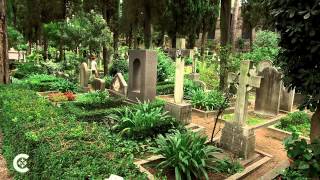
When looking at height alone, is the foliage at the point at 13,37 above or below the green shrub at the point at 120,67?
above

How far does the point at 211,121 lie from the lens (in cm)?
1001

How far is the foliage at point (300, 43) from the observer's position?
11.1 ft

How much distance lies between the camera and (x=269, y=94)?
415 inches

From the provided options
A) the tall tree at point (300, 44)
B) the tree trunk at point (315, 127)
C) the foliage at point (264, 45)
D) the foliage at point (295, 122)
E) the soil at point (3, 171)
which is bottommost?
the soil at point (3, 171)

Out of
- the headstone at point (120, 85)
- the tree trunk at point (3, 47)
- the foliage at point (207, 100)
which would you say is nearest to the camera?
the tree trunk at point (3, 47)

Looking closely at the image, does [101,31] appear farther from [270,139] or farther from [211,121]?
[270,139]

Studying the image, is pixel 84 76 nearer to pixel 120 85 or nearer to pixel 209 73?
pixel 120 85

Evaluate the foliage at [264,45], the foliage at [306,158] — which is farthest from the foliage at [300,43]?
the foliage at [264,45]

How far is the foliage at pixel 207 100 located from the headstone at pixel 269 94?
53.2 inches

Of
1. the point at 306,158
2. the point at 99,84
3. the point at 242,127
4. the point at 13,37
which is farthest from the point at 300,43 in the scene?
the point at 13,37

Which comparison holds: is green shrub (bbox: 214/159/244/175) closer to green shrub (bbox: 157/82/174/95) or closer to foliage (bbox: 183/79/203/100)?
foliage (bbox: 183/79/203/100)

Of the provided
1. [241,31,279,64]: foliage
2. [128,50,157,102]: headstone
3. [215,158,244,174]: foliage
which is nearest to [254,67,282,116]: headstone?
[128,50,157,102]: headstone

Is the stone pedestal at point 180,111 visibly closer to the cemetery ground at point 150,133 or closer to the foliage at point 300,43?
the cemetery ground at point 150,133

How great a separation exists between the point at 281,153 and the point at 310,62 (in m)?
4.18
